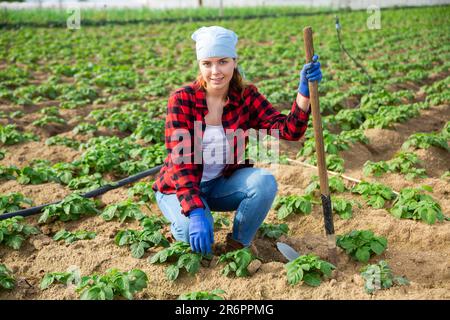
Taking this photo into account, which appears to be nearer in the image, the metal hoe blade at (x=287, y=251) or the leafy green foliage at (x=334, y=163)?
the metal hoe blade at (x=287, y=251)

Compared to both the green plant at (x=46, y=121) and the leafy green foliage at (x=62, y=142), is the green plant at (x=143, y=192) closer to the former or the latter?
the leafy green foliage at (x=62, y=142)

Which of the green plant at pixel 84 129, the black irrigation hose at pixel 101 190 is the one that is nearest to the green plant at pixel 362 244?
the black irrigation hose at pixel 101 190

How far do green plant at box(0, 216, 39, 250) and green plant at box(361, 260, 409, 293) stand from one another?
233 cm

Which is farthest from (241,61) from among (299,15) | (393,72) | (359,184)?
(299,15)

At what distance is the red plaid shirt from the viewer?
3014 mm

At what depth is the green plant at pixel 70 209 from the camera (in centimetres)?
382

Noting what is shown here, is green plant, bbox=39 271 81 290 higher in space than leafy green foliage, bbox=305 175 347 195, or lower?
lower

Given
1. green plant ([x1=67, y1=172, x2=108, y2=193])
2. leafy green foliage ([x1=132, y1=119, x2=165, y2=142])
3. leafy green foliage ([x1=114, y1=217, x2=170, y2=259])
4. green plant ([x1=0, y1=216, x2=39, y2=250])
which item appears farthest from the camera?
leafy green foliage ([x1=132, y1=119, x2=165, y2=142])

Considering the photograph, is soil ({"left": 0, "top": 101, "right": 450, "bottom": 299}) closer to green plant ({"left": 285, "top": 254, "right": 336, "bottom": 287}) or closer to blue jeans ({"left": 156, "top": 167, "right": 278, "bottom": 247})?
green plant ({"left": 285, "top": 254, "right": 336, "bottom": 287})

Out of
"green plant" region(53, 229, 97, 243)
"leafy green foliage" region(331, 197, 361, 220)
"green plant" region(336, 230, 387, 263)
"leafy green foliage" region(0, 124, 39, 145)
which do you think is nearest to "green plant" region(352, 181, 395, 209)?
"leafy green foliage" region(331, 197, 361, 220)

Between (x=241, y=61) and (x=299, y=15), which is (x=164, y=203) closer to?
(x=241, y=61)

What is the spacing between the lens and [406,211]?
3.80m

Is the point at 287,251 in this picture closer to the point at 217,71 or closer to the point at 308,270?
the point at 308,270

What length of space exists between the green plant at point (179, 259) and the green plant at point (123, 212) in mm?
692
